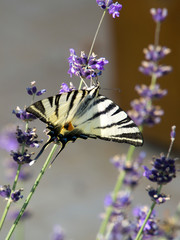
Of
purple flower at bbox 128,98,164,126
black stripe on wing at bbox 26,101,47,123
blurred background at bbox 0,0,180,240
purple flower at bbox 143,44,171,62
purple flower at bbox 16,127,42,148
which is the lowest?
purple flower at bbox 16,127,42,148

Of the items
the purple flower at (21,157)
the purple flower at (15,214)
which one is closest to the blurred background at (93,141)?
the purple flower at (15,214)

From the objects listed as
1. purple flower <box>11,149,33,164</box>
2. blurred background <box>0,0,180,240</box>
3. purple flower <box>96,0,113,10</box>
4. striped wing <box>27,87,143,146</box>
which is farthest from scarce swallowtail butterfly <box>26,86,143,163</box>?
blurred background <box>0,0,180,240</box>

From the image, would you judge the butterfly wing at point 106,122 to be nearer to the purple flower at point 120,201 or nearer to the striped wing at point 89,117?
the striped wing at point 89,117

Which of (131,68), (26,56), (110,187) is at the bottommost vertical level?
(110,187)

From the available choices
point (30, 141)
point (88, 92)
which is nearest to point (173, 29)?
point (88, 92)

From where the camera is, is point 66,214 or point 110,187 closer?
point 66,214

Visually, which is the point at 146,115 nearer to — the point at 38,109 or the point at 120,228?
the point at 120,228

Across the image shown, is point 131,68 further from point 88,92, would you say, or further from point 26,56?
point 88,92

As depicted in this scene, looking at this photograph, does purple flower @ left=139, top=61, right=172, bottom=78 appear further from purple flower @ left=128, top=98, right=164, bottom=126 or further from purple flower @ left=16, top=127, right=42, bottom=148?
purple flower @ left=16, top=127, right=42, bottom=148
